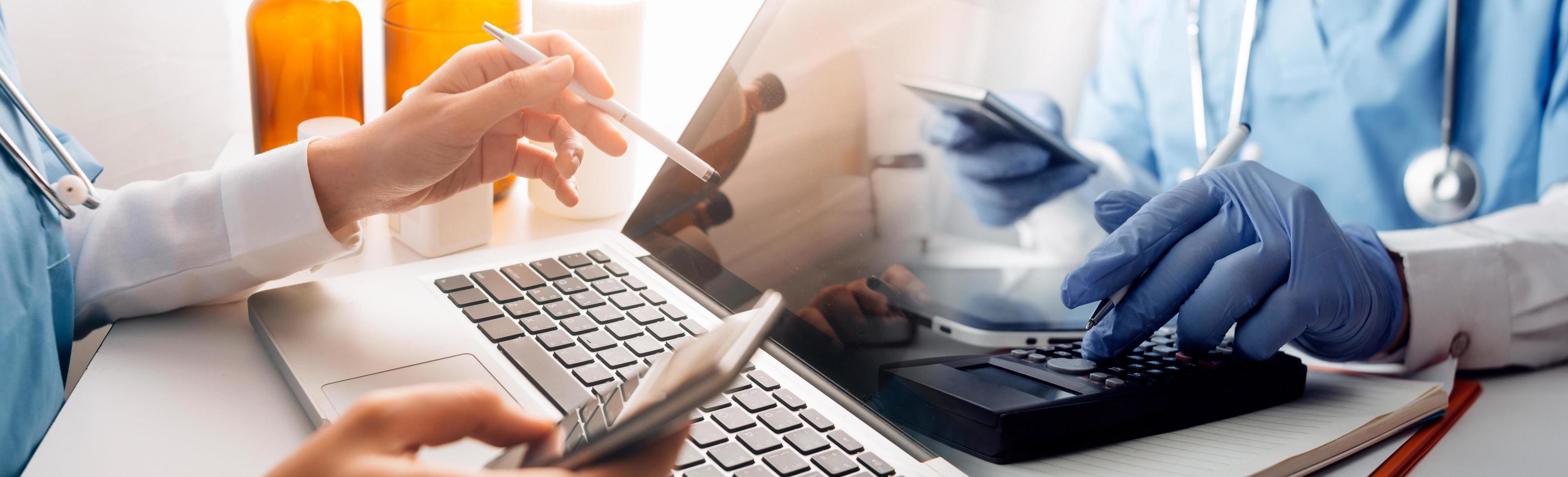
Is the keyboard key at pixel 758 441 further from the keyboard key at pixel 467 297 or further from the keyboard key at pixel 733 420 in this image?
the keyboard key at pixel 467 297

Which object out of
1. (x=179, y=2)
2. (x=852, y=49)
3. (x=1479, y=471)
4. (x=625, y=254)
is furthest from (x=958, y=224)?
(x=179, y=2)

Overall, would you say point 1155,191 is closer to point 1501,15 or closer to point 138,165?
point 1501,15

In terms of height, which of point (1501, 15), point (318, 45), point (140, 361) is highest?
point (1501, 15)

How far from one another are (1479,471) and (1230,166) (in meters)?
0.22

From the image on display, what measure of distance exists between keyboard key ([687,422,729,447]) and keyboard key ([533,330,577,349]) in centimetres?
13

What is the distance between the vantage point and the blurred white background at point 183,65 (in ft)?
3.00

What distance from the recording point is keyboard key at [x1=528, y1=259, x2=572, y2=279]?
65 cm

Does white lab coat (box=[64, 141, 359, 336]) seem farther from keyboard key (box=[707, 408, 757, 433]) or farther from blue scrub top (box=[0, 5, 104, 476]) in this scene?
keyboard key (box=[707, 408, 757, 433])

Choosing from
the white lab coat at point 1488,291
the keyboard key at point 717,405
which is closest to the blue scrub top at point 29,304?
the keyboard key at point 717,405

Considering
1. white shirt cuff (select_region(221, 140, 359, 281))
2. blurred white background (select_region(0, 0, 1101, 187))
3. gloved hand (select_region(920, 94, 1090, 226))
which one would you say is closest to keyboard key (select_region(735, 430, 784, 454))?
white shirt cuff (select_region(221, 140, 359, 281))

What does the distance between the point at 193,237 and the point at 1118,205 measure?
62 cm

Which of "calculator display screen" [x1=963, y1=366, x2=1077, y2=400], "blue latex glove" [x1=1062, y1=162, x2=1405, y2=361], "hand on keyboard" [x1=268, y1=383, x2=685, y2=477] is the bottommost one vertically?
"calculator display screen" [x1=963, y1=366, x2=1077, y2=400]

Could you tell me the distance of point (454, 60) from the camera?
590 mm

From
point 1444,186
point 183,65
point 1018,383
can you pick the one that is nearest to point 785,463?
point 1018,383
